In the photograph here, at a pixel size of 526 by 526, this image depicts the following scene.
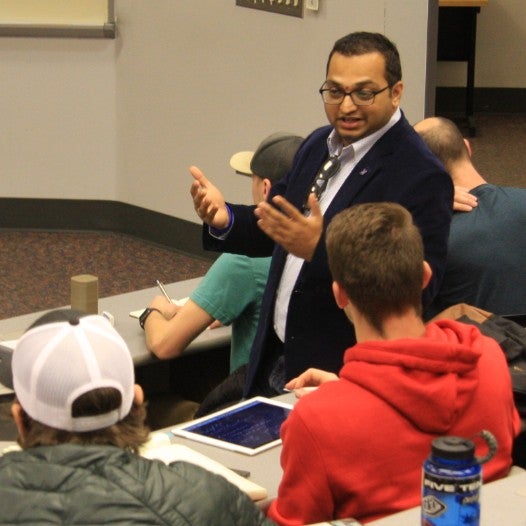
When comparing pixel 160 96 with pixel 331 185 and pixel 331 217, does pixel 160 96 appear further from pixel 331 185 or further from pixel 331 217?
pixel 331 217

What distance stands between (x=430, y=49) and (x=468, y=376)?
3.20m

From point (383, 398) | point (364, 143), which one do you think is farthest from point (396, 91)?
point (383, 398)

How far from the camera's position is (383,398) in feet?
7.12

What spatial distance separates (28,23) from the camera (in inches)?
269

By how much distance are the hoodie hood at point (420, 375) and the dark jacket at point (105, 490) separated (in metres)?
0.51

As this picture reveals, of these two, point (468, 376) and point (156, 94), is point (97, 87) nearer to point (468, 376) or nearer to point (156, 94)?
point (156, 94)

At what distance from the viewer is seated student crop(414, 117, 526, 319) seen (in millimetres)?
3420

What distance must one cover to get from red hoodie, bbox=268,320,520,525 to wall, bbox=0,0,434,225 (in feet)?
10.7

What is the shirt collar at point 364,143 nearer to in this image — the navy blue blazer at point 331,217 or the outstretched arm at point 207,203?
the navy blue blazer at point 331,217

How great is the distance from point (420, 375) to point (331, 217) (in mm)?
981

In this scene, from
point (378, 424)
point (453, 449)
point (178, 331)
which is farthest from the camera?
point (178, 331)

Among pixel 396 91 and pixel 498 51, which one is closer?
pixel 396 91

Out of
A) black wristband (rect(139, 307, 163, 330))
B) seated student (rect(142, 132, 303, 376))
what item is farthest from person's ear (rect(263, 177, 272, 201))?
black wristband (rect(139, 307, 163, 330))

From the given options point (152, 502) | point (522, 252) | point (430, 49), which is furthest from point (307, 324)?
point (430, 49)
